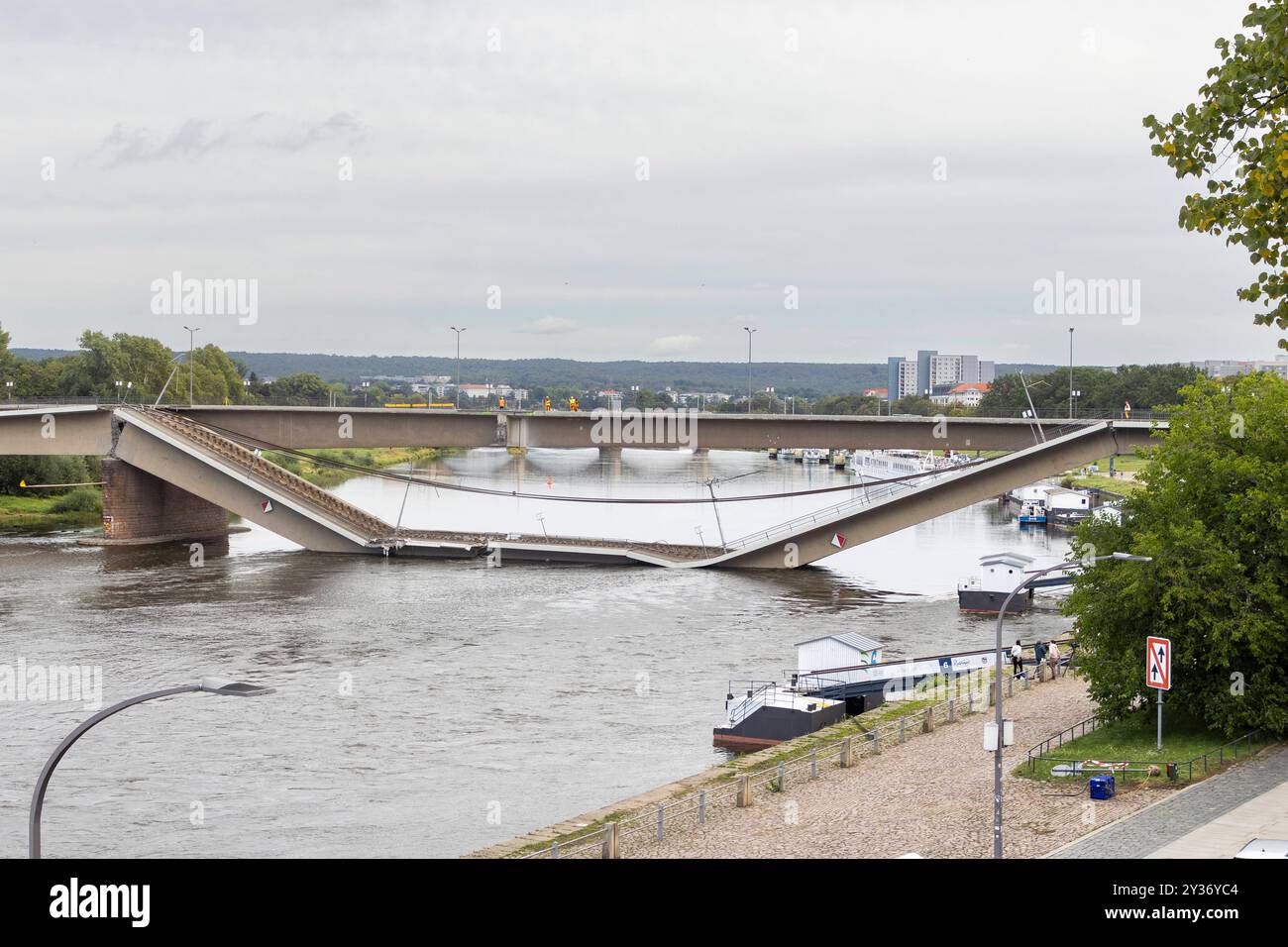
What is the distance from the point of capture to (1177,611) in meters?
29.9

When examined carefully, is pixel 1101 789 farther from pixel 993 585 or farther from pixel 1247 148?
pixel 993 585

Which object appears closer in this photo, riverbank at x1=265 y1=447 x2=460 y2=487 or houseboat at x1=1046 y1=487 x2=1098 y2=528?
houseboat at x1=1046 y1=487 x2=1098 y2=528

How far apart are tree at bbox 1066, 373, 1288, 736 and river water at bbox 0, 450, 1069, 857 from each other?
999 centimetres

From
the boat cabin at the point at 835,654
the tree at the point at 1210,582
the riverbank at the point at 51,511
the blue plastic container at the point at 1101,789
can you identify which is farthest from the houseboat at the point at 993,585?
the riverbank at the point at 51,511

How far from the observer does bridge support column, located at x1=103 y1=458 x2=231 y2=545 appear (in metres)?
74.7

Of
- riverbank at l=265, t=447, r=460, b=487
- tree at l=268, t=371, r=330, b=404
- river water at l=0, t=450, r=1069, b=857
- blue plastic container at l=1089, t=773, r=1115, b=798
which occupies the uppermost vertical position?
tree at l=268, t=371, r=330, b=404

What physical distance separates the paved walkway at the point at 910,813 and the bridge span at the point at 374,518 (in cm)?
3634

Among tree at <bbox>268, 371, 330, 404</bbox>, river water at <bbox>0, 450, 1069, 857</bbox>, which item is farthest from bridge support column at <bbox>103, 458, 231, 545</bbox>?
tree at <bbox>268, 371, 330, 404</bbox>

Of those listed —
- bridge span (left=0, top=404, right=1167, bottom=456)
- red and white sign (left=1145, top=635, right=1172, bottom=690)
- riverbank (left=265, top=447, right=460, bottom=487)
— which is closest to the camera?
red and white sign (left=1145, top=635, right=1172, bottom=690)

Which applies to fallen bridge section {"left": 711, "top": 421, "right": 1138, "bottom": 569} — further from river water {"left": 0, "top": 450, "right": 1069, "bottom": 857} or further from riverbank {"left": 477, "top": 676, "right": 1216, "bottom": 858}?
riverbank {"left": 477, "top": 676, "right": 1216, "bottom": 858}

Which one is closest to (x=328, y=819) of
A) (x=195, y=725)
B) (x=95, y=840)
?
(x=95, y=840)

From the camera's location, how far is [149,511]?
253ft

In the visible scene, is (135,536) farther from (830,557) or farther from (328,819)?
(328,819)

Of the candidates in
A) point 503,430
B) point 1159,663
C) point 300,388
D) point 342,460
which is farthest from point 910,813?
point 300,388
